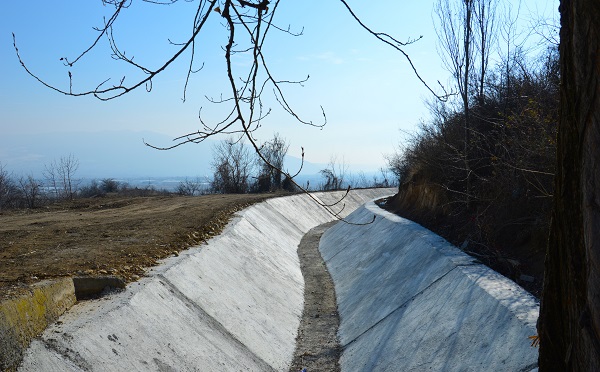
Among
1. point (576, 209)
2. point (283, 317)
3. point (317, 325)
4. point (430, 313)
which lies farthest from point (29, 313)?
point (317, 325)

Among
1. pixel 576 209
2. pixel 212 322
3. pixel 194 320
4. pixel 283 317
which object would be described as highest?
pixel 576 209

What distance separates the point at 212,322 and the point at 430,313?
3.19m

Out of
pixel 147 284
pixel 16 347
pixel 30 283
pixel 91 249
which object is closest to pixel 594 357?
pixel 16 347

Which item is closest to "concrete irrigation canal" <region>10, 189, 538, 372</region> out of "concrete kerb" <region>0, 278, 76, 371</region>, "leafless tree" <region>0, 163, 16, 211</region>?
"concrete kerb" <region>0, 278, 76, 371</region>

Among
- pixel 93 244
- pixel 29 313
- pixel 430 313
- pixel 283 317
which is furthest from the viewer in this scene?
pixel 283 317

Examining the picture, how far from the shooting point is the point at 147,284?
8.31 meters

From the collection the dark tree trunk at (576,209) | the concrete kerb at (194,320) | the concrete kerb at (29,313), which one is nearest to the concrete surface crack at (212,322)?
the concrete kerb at (194,320)

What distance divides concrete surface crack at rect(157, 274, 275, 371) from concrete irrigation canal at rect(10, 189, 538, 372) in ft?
0.09

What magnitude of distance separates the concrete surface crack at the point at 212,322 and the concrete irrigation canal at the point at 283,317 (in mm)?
26

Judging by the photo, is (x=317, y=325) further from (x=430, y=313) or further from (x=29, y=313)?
(x=29, y=313)

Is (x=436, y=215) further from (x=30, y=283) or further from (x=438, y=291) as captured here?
(x=30, y=283)

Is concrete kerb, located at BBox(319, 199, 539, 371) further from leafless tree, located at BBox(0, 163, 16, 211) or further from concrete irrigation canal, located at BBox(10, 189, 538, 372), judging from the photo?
leafless tree, located at BBox(0, 163, 16, 211)

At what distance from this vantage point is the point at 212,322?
8.98 m

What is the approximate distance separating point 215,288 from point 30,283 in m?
3.88
